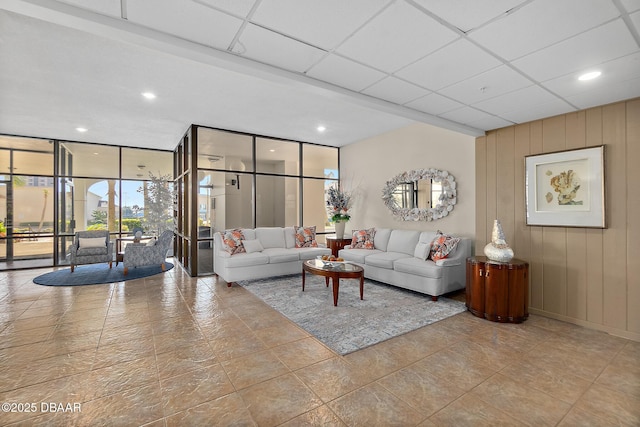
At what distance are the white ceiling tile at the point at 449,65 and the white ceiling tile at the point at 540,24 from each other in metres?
0.12

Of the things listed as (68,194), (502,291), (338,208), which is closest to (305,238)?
(338,208)

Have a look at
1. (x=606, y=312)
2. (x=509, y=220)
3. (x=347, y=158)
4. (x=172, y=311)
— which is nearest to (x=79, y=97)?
(x=172, y=311)

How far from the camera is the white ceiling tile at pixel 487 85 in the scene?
2717mm

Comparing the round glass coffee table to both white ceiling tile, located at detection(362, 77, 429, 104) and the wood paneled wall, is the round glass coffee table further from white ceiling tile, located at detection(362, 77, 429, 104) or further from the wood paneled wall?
white ceiling tile, located at detection(362, 77, 429, 104)

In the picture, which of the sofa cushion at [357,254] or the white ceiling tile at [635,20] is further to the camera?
the sofa cushion at [357,254]

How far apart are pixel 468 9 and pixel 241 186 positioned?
5340 millimetres

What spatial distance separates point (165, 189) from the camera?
7961 millimetres

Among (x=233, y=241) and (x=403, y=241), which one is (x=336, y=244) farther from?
(x=233, y=241)

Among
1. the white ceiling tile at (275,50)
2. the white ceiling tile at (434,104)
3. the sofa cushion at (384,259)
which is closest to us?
the white ceiling tile at (275,50)

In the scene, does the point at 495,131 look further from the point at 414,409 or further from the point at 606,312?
the point at 414,409

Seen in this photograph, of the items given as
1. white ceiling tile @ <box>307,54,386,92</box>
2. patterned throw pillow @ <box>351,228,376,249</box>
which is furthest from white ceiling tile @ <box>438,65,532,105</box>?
patterned throw pillow @ <box>351,228,376,249</box>

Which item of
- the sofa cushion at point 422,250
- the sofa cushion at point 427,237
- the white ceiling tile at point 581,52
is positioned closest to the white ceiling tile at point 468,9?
the white ceiling tile at point 581,52

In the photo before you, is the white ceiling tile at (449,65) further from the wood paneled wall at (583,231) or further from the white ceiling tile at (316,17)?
the wood paneled wall at (583,231)

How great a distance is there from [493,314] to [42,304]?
5859 millimetres
